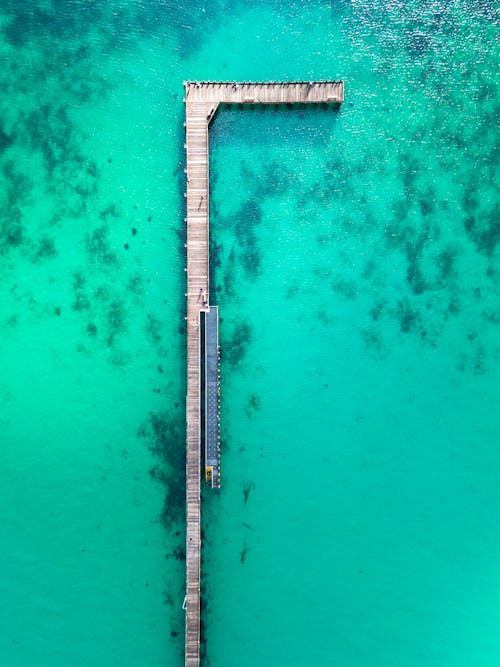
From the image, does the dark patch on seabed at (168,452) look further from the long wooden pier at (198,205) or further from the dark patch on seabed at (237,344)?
the dark patch on seabed at (237,344)

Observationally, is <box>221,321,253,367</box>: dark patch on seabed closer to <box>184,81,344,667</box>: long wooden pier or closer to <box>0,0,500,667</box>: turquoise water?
<box>0,0,500,667</box>: turquoise water

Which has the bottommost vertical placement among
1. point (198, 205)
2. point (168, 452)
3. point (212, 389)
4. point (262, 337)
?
point (168, 452)

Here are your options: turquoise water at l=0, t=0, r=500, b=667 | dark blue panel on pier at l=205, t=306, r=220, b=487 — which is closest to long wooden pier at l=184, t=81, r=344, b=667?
dark blue panel on pier at l=205, t=306, r=220, b=487

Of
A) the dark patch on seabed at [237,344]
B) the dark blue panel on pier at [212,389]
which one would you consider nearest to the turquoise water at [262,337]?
the dark patch on seabed at [237,344]

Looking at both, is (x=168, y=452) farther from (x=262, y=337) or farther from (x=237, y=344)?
(x=262, y=337)

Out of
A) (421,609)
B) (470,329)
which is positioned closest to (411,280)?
(470,329)

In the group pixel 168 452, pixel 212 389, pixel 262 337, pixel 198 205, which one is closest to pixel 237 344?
pixel 262 337
